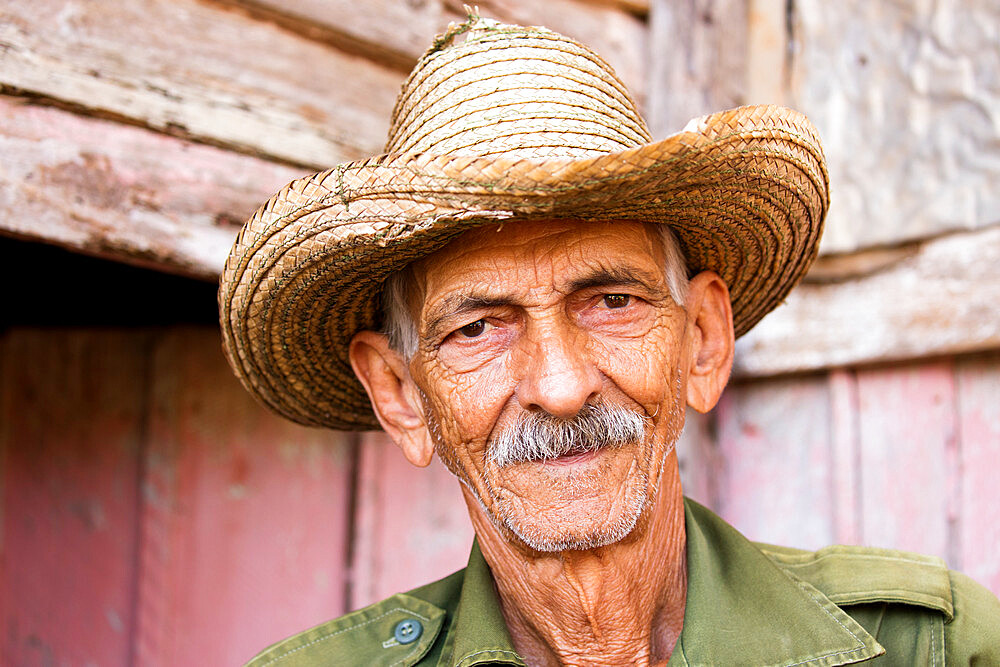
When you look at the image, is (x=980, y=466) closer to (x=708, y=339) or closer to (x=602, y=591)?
(x=708, y=339)

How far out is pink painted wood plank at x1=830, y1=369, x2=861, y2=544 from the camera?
284cm

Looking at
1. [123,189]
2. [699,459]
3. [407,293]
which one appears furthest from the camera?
[699,459]

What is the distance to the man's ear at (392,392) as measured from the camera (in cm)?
204

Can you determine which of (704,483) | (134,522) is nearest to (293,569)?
(134,522)

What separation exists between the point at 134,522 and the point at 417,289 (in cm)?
164

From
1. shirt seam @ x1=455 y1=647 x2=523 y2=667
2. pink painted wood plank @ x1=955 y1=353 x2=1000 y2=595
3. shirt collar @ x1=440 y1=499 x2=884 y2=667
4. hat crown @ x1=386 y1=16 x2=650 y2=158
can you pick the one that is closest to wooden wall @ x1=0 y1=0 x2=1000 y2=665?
pink painted wood plank @ x1=955 y1=353 x2=1000 y2=595

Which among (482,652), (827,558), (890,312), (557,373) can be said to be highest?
(890,312)

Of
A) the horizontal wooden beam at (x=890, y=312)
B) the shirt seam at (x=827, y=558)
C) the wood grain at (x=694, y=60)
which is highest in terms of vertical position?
the wood grain at (x=694, y=60)

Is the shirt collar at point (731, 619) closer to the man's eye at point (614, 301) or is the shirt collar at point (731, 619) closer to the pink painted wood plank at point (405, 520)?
the man's eye at point (614, 301)

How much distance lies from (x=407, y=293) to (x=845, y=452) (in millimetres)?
1555

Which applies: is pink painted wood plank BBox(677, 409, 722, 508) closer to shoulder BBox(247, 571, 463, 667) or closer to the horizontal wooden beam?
the horizontal wooden beam

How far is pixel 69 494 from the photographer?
3.06 metres

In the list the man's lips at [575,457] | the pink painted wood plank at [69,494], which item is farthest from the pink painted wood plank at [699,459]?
the pink painted wood plank at [69,494]

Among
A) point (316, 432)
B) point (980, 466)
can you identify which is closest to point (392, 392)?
point (316, 432)
